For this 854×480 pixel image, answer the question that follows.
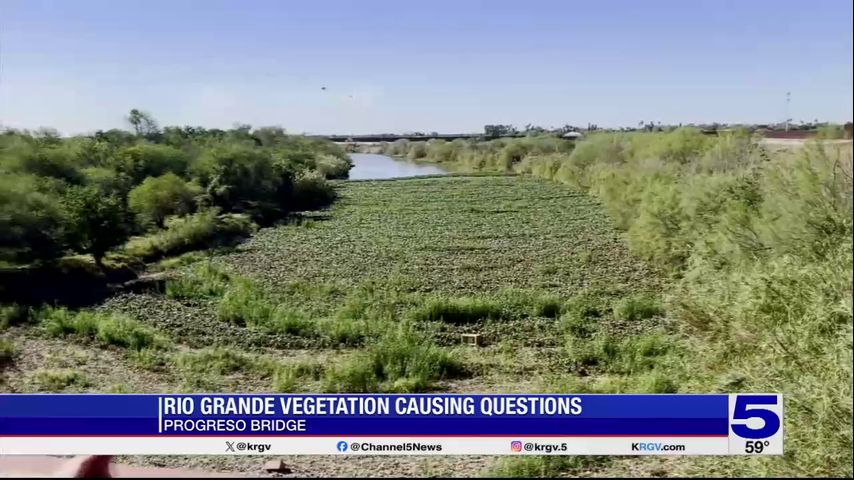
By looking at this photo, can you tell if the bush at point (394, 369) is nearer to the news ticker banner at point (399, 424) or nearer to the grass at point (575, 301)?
the grass at point (575, 301)

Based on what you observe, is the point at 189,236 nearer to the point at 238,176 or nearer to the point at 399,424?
the point at 238,176

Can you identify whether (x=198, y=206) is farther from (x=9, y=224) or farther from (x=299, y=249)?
(x=9, y=224)

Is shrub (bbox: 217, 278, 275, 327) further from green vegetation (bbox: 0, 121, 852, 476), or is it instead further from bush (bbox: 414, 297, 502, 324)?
bush (bbox: 414, 297, 502, 324)

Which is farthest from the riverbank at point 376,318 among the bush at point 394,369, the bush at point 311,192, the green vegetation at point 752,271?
the green vegetation at point 752,271

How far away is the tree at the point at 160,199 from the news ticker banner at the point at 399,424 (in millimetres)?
2864

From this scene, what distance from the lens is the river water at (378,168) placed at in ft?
18.0

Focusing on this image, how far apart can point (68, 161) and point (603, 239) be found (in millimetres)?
5346

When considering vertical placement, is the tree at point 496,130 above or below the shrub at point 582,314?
above

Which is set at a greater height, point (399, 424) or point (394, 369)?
point (399, 424)

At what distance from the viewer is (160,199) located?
5.21 metres

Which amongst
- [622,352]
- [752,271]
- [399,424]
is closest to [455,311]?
[622,352]

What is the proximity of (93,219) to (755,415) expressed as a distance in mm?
4640

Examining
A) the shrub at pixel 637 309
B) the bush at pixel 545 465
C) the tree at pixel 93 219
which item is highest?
the tree at pixel 93 219

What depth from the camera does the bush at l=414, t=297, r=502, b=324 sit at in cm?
530
